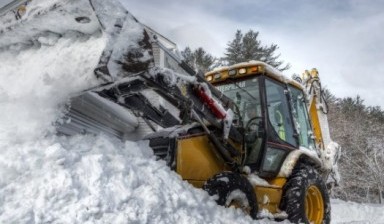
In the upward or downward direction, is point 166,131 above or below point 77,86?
below

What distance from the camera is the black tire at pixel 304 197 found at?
194 inches

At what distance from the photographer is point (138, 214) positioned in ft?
10.5

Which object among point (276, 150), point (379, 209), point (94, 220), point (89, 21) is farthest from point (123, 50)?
point (379, 209)

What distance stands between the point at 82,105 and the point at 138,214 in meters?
1.65

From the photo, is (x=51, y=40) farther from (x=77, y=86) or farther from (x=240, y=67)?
(x=240, y=67)

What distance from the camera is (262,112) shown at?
5.36m

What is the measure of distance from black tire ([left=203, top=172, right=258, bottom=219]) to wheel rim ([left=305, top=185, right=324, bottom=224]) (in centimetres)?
133

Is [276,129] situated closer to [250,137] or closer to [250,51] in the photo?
[250,137]

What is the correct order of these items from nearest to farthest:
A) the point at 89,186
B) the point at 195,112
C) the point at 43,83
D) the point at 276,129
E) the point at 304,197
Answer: the point at 89,186, the point at 43,83, the point at 195,112, the point at 304,197, the point at 276,129

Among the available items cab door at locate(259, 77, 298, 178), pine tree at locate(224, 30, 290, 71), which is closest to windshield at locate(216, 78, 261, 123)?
cab door at locate(259, 77, 298, 178)

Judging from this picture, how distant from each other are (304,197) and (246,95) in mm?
1500

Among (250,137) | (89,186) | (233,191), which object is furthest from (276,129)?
(89,186)

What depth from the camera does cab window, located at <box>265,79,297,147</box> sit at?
5.51m

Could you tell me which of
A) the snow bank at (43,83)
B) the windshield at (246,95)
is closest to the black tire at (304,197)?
the windshield at (246,95)
